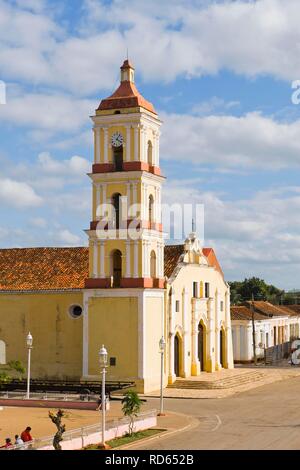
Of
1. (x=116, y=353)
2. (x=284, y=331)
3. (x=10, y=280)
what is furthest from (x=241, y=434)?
(x=284, y=331)

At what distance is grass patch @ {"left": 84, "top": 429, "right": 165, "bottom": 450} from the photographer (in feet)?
92.5

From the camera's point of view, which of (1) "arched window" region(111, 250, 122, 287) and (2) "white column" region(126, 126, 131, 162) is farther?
(1) "arched window" region(111, 250, 122, 287)

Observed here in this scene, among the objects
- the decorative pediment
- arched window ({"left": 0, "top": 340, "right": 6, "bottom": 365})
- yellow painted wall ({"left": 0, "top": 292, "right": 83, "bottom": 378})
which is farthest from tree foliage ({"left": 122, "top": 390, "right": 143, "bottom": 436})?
the decorative pediment

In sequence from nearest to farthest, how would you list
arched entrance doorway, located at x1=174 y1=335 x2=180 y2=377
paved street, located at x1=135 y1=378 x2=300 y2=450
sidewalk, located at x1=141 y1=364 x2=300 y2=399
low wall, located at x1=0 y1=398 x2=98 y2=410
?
paved street, located at x1=135 y1=378 x2=300 y2=450, low wall, located at x1=0 y1=398 x2=98 y2=410, sidewalk, located at x1=141 y1=364 x2=300 y2=399, arched entrance doorway, located at x1=174 y1=335 x2=180 y2=377

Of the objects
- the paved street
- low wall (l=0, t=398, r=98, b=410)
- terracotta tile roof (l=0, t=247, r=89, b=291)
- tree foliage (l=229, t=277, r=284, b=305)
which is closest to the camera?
the paved street

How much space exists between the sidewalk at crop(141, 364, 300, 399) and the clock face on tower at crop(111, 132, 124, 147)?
13.7m

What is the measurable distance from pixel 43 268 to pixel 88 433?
23227 mm

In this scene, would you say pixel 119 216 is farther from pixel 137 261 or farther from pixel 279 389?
pixel 279 389

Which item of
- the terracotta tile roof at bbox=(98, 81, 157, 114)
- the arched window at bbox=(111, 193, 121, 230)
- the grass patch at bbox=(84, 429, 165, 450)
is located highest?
the terracotta tile roof at bbox=(98, 81, 157, 114)

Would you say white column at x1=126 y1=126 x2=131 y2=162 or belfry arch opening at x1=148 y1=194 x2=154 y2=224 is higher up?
white column at x1=126 y1=126 x2=131 y2=162

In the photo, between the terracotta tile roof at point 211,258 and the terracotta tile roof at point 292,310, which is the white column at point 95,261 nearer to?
the terracotta tile roof at point 211,258

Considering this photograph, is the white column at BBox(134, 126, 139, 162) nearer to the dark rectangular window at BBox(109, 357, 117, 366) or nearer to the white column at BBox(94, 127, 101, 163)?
the white column at BBox(94, 127, 101, 163)

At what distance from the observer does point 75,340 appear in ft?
159

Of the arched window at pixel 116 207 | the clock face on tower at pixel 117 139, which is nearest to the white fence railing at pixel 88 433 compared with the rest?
the arched window at pixel 116 207
